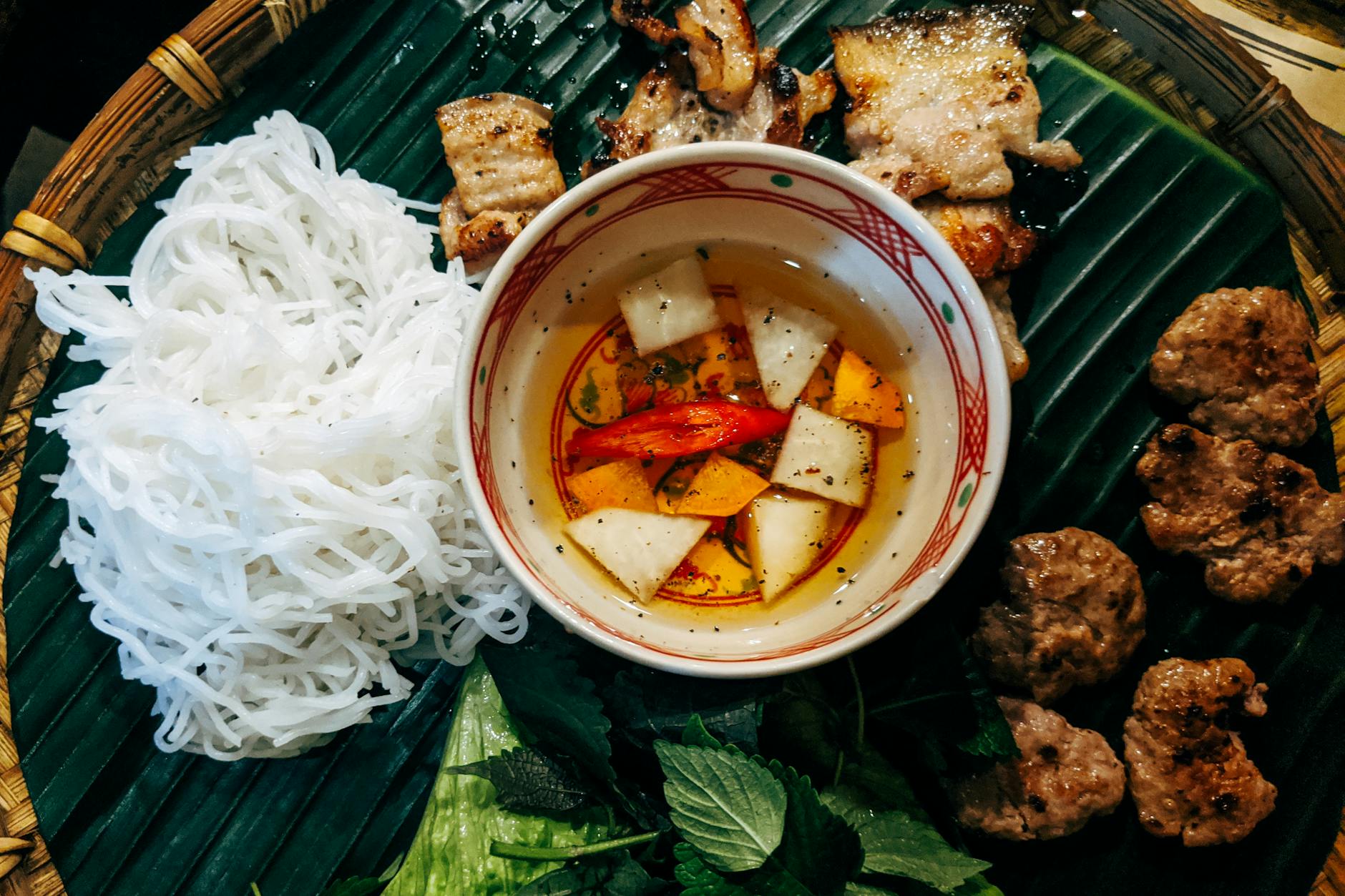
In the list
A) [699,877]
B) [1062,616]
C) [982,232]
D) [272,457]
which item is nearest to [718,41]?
[982,232]

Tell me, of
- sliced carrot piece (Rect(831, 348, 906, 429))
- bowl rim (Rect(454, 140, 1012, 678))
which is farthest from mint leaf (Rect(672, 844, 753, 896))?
sliced carrot piece (Rect(831, 348, 906, 429))

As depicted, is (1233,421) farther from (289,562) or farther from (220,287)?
(220,287)

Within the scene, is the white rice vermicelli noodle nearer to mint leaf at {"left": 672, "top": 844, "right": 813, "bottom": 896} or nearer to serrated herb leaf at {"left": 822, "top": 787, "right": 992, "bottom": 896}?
mint leaf at {"left": 672, "top": 844, "right": 813, "bottom": 896}

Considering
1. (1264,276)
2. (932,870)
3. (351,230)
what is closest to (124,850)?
(351,230)

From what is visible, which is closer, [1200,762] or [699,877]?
[699,877]

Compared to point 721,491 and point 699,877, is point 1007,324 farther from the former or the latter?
point 699,877

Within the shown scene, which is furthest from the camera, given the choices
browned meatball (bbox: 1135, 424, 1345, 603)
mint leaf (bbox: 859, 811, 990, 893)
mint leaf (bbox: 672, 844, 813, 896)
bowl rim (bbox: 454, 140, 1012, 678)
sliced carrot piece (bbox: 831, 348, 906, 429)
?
browned meatball (bbox: 1135, 424, 1345, 603)
